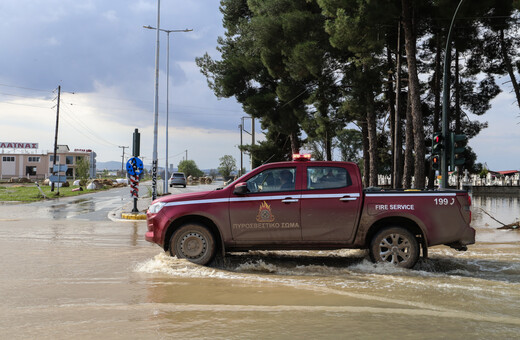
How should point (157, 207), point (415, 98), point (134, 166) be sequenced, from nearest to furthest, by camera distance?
point (157, 207)
point (134, 166)
point (415, 98)

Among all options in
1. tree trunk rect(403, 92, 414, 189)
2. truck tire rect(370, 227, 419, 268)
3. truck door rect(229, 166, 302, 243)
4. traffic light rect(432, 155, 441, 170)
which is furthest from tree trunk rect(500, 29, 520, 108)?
truck door rect(229, 166, 302, 243)

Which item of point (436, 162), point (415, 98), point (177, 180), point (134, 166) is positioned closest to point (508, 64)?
point (415, 98)

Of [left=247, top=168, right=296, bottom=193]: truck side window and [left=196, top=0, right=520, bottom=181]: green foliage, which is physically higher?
[left=196, top=0, right=520, bottom=181]: green foliage

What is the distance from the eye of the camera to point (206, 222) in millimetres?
7617

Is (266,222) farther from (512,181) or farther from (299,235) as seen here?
(512,181)

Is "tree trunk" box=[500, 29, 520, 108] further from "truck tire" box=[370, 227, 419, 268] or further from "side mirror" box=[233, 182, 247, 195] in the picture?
"side mirror" box=[233, 182, 247, 195]

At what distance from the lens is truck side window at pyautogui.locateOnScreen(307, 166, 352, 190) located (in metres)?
7.44

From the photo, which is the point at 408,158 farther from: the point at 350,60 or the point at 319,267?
the point at 319,267

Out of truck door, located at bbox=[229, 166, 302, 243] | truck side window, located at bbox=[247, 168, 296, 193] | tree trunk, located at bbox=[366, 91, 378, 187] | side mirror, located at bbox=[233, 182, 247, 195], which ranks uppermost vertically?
tree trunk, located at bbox=[366, 91, 378, 187]

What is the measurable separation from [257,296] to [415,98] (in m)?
16.1

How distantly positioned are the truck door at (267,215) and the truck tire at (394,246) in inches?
48.4

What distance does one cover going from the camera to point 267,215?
7367 mm

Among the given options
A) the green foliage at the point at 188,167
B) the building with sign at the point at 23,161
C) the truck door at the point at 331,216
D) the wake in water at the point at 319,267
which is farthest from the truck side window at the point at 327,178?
the green foliage at the point at 188,167

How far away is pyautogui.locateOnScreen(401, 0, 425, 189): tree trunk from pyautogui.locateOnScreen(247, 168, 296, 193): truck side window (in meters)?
13.6
